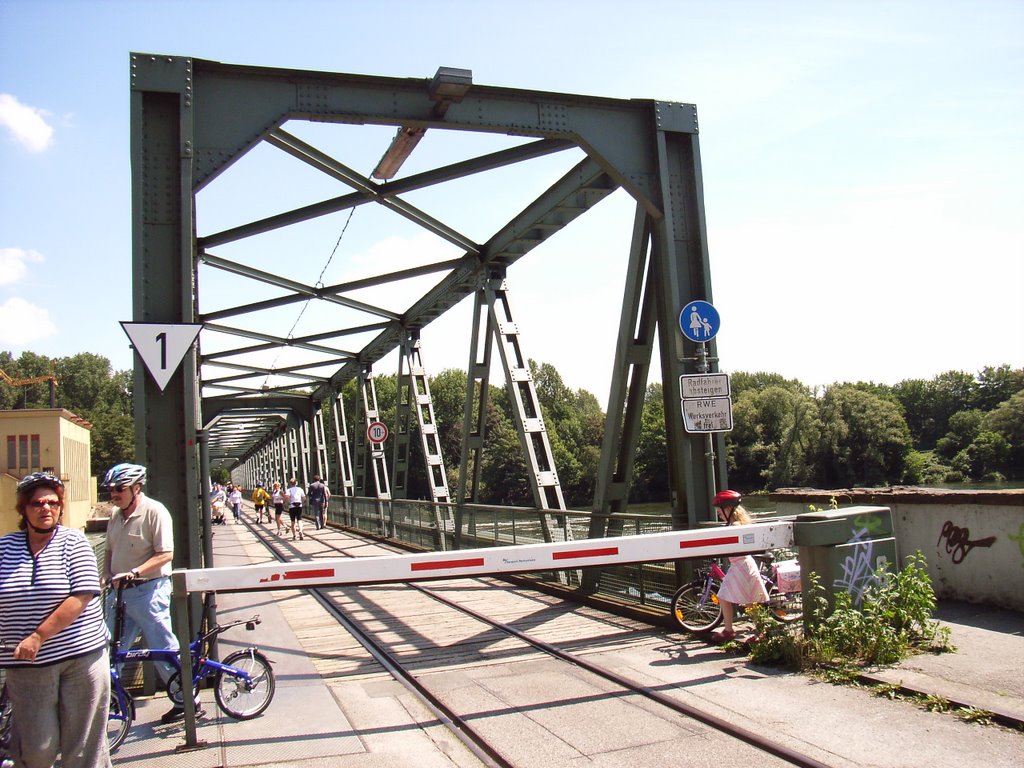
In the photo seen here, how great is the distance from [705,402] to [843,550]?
7.86ft

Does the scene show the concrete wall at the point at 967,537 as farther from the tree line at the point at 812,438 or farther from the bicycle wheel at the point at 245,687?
the tree line at the point at 812,438

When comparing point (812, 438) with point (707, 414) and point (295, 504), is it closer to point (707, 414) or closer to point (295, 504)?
point (295, 504)

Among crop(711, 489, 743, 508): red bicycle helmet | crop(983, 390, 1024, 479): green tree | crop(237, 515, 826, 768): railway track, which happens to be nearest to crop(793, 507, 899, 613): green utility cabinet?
crop(711, 489, 743, 508): red bicycle helmet

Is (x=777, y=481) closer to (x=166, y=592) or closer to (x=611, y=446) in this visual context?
(x=611, y=446)

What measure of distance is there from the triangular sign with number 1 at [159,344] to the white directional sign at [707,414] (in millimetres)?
4875

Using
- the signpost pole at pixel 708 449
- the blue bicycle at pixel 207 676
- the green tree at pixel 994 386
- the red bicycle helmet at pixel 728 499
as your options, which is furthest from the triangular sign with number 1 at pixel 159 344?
the green tree at pixel 994 386

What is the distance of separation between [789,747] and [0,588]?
4073 mm

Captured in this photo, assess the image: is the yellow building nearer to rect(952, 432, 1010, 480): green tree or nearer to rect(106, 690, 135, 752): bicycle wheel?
rect(106, 690, 135, 752): bicycle wheel

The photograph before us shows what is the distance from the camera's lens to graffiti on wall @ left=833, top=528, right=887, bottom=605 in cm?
715

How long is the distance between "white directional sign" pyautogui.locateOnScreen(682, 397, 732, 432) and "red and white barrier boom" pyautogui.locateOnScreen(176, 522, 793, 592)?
2.08 m

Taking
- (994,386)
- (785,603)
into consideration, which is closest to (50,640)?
(785,603)

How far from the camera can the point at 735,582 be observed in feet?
24.7

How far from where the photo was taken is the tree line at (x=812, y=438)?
57062 mm

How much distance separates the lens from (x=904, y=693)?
581 centimetres
